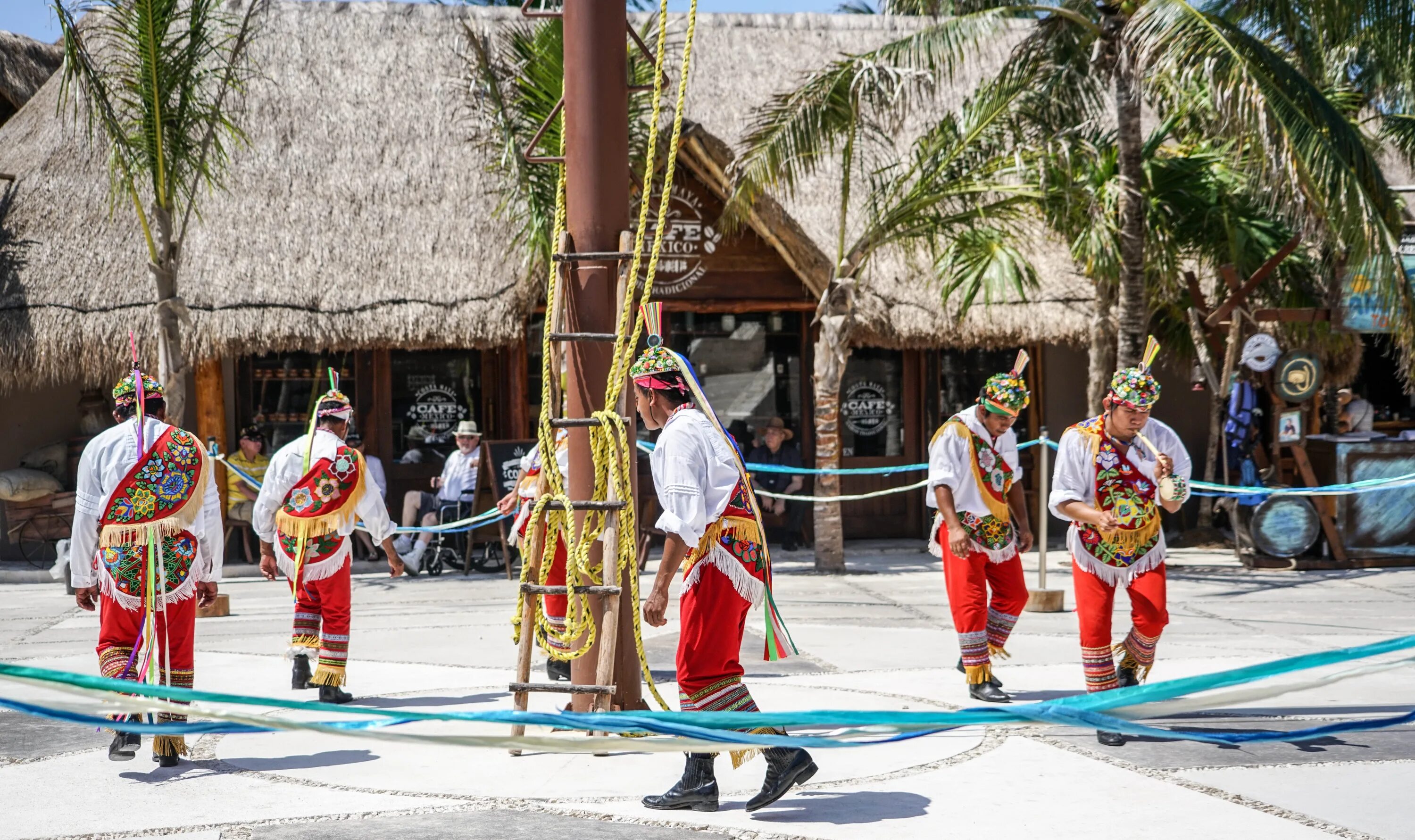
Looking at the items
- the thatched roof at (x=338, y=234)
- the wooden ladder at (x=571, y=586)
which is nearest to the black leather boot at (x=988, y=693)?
the wooden ladder at (x=571, y=586)

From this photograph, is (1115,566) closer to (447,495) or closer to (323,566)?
(323,566)

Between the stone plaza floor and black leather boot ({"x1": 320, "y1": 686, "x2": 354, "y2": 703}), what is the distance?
200 millimetres

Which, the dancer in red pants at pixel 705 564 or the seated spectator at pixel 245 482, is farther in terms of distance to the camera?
the seated spectator at pixel 245 482

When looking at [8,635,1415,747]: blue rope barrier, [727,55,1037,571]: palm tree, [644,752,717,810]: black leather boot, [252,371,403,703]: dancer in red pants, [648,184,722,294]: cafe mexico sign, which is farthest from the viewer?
[648,184,722,294]: cafe mexico sign

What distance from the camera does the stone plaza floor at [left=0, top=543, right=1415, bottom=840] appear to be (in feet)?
15.6

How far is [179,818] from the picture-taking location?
4.92 meters

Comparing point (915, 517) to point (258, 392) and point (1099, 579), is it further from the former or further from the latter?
point (1099, 579)

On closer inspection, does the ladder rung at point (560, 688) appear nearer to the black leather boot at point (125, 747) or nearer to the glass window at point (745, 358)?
the black leather boot at point (125, 747)

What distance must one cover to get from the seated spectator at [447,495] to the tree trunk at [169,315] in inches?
109

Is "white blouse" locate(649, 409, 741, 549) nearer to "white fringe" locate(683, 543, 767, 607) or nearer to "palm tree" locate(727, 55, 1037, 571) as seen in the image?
"white fringe" locate(683, 543, 767, 607)

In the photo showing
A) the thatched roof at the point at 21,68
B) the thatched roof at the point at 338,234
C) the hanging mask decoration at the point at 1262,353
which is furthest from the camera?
the thatched roof at the point at 21,68

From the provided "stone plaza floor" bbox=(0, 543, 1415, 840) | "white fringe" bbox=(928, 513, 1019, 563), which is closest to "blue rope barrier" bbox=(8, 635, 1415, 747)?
"stone plaza floor" bbox=(0, 543, 1415, 840)

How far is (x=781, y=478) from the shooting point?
14.5m

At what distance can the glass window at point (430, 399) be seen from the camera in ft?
49.0
